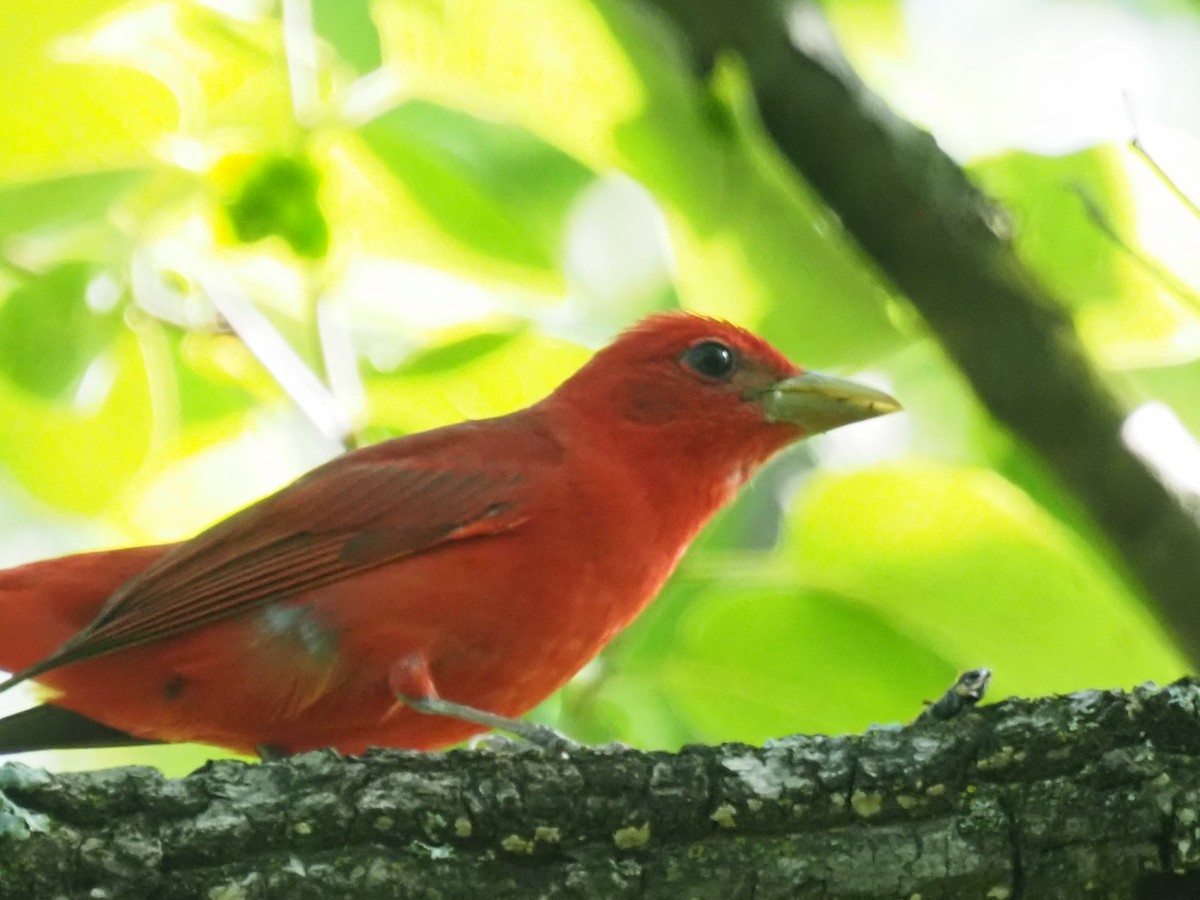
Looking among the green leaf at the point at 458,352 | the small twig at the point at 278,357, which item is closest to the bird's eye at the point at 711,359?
the green leaf at the point at 458,352

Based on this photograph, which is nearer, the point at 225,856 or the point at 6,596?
the point at 225,856

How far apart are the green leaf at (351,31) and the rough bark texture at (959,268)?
637 mm

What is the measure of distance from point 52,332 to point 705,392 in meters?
1.75

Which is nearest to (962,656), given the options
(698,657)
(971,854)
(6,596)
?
(698,657)

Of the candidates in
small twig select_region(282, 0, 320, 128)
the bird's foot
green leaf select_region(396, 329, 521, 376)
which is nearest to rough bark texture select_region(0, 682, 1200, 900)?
the bird's foot

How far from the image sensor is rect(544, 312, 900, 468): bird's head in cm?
431

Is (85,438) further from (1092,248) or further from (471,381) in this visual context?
(1092,248)

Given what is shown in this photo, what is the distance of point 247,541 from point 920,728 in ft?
5.82

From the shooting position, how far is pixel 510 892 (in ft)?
8.43

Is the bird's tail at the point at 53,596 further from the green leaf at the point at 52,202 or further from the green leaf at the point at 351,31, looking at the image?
the green leaf at the point at 351,31

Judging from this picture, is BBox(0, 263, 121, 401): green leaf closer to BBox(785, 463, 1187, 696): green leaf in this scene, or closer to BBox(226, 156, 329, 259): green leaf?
BBox(226, 156, 329, 259): green leaf

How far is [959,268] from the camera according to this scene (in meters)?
A: 3.64

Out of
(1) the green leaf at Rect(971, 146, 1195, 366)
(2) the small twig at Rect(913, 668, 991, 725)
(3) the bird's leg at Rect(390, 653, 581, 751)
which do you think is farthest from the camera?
(1) the green leaf at Rect(971, 146, 1195, 366)

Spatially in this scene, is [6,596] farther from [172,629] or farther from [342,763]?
[342,763]
